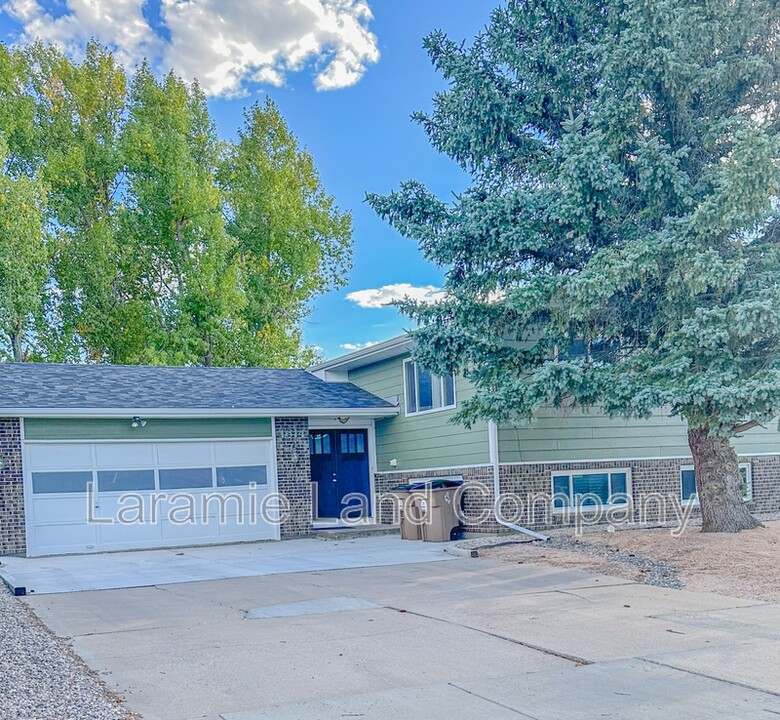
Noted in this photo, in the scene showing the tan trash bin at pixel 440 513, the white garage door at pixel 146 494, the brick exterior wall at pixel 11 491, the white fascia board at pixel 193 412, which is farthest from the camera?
the tan trash bin at pixel 440 513

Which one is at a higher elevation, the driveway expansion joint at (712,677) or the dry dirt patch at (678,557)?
the dry dirt patch at (678,557)

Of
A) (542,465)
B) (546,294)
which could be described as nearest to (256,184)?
(542,465)

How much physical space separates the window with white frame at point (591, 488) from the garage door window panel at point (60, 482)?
867cm

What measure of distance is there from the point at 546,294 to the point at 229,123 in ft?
73.0

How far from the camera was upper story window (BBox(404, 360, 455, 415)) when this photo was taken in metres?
16.3

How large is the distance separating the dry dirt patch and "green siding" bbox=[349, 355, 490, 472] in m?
2.77

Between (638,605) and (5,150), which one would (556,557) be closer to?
(638,605)

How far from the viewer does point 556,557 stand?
38.7 feet

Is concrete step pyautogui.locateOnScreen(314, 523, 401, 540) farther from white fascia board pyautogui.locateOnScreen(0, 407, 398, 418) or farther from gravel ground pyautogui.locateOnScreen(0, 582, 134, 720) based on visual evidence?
gravel ground pyautogui.locateOnScreen(0, 582, 134, 720)

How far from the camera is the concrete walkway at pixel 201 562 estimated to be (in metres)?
11.4

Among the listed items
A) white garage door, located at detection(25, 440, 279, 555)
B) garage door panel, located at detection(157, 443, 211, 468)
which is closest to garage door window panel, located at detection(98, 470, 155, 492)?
white garage door, located at detection(25, 440, 279, 555)

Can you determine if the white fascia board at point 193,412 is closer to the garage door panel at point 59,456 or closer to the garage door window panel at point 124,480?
the garage door panel at point 59,456

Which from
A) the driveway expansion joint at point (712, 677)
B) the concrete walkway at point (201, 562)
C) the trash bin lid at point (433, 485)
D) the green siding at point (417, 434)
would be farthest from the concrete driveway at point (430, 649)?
the green siding at point (417, 434)

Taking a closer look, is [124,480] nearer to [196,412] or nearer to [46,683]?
[196,412]
